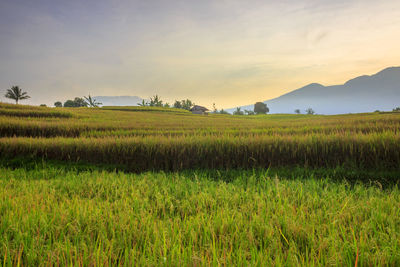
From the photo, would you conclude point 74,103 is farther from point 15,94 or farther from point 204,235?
point 204,235

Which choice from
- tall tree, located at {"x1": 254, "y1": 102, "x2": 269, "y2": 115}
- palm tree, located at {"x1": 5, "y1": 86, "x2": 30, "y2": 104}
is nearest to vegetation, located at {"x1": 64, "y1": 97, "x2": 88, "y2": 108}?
palm tree, located at {"x1": 5, "y1": 86, "x2": 30, "y2": 104}

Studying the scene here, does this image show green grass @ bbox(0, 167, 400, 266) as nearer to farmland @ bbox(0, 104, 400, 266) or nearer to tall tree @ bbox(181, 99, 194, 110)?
farmland @ bbox(0, 104, 400, 266)

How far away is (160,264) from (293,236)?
1069 millimetres

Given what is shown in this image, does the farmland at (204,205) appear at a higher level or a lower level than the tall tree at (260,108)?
lower

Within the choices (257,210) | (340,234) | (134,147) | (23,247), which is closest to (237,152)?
(134,147)

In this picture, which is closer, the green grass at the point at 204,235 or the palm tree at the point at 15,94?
the green grass at the point at 204,235

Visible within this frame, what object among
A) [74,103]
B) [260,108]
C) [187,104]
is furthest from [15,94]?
[260,108]

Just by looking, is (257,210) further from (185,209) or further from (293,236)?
(185,209)

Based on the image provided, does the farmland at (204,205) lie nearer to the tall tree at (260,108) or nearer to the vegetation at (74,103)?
the vegetation at (74,103)

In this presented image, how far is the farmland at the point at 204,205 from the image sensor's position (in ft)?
4.47

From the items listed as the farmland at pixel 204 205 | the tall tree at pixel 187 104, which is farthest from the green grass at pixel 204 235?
the tall tree at pixel 187 104

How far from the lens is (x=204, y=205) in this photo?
220cm

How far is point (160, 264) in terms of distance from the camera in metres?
1.19

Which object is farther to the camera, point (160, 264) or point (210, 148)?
point (210, 148)
